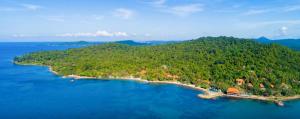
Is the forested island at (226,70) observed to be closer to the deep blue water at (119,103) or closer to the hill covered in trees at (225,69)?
the hill covered in trees at (225,69)

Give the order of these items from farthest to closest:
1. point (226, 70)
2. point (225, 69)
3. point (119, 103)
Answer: point (225, 69), point (226, 70), point (119, 103)

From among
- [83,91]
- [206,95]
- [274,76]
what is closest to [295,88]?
[274,76]

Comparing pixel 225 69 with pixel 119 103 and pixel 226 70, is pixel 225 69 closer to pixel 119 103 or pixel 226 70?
pixel 226 70

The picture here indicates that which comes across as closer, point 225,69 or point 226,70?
point 226,70

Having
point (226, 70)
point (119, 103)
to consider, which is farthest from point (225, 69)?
point (119, 103)

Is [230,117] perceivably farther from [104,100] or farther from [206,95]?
[104,100]

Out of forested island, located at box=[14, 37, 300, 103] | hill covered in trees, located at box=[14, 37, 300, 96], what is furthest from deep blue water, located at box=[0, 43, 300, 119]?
hill covered in trees, located at box=[14, 37, 300, 96]

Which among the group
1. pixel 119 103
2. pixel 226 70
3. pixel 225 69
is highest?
pixel 225 69

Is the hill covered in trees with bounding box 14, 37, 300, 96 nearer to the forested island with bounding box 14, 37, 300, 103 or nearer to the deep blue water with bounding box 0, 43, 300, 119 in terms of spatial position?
the forested island with bounding box 14, 37, 300, 103
